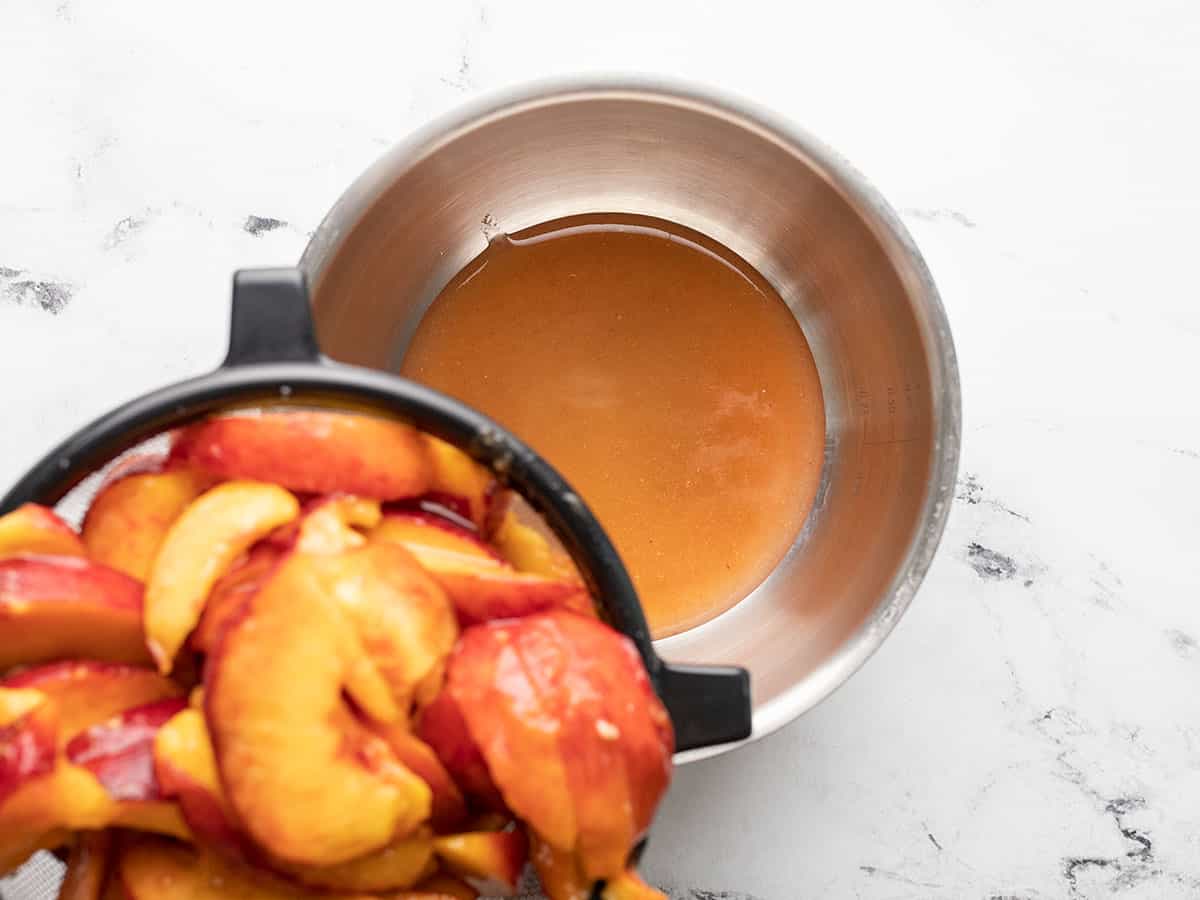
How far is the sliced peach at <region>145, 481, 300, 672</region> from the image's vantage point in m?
0.49

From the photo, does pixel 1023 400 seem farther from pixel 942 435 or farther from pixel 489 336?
pixel 489 336

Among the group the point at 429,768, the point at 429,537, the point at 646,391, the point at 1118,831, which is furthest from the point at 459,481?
the point at 1118,831

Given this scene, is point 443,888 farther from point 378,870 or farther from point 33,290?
point 33,290

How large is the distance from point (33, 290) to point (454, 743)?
571mm

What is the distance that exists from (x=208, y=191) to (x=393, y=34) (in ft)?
0.59

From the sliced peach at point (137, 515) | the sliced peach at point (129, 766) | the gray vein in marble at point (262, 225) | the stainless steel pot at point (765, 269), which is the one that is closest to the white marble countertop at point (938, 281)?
the gray vein in marble at point (262, 225)

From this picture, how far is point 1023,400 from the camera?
91cm

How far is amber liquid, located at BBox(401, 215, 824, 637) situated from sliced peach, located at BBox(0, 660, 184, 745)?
36 centimetres

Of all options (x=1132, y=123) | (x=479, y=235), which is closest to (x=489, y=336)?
(x=479, y=235)

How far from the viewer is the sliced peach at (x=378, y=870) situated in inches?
19.2

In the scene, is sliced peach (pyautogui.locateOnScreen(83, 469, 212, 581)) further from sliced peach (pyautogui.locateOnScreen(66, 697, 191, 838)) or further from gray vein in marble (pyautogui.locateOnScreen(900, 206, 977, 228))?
gray vein in marble (pyautogui.locateOnScreen(900, 206, 977, 228))

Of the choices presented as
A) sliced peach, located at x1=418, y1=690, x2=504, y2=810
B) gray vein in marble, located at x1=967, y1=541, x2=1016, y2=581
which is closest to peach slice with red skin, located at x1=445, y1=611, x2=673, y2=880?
sliced peach, located at x1=418, y1=690, x2=504, y2=810

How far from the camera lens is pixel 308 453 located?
0.55m

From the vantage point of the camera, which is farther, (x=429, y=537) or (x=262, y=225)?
(x=262, y=225)
